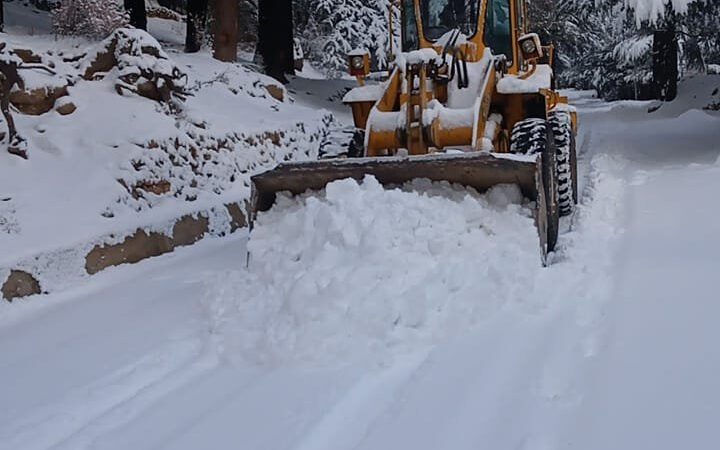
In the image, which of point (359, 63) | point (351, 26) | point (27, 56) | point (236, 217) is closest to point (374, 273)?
point (359, 63)

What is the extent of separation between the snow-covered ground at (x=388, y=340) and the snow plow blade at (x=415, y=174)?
0.41ft

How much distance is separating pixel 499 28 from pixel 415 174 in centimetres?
227

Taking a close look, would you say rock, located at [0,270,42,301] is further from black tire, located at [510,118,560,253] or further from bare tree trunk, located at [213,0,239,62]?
bare tree trunk, located at [213,0,239,62]

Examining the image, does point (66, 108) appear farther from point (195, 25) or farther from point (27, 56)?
point (195, 25)

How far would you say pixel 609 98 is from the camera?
109ft

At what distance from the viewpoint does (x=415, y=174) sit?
548cm

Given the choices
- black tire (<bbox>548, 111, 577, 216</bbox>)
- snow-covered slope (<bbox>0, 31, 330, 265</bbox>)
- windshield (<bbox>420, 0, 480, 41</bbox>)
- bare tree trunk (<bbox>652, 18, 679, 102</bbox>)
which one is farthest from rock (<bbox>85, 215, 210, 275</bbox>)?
bare tree trunk (<bbox>652, 18, 679, 102</bbox>)

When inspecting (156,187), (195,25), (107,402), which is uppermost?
(195,25)

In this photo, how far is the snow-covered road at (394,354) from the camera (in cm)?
320

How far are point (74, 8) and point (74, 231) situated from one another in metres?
5.15

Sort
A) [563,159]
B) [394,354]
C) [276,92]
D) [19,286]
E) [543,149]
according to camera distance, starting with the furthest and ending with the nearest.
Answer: [276,92] < [563,159] < [543,149] < [19,286] < [394,354]

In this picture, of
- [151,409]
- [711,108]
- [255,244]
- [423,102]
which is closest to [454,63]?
[423,102]

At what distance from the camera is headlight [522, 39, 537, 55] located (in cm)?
652

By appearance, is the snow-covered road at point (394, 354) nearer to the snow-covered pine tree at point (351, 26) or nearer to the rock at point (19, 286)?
the rock at point (19, 286)
